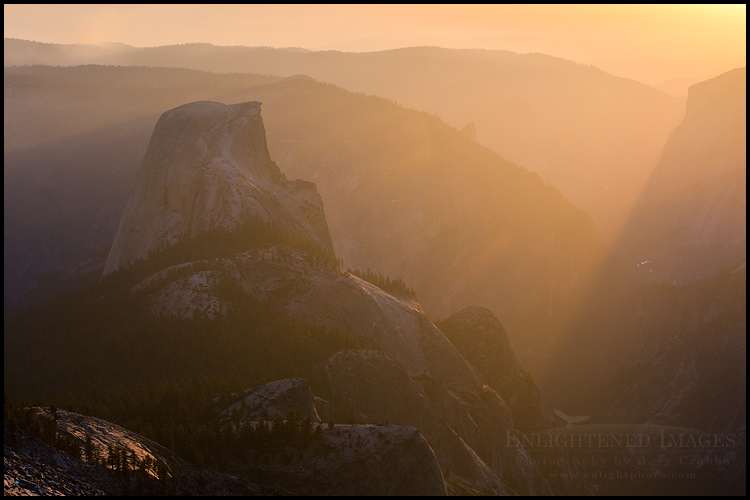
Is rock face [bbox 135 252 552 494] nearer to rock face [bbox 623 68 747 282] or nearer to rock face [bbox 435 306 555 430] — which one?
rock face [bbox 435 306 555 430]

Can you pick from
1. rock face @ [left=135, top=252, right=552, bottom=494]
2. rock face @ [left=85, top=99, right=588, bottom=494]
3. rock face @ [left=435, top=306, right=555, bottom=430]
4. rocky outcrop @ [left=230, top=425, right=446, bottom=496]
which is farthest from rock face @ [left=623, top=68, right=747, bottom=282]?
rocky outcrop @ [left=230, top=425, right=446, bottom=496]

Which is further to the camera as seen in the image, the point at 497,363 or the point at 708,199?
the point at 708,199

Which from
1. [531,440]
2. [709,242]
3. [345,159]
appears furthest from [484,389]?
[709,242]

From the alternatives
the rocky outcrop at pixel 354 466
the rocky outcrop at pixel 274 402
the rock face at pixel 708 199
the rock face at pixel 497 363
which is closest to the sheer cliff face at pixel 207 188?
the rock face at pixel 497 363

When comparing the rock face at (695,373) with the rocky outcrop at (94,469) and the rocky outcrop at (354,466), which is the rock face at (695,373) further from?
the rocky outcrop at (94,469)

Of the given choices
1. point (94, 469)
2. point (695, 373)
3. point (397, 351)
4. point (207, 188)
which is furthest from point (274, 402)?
point (695, 373)

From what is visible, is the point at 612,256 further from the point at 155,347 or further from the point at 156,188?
the point at 155,347

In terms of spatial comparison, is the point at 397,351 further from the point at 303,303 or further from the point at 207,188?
the point at 207,188
